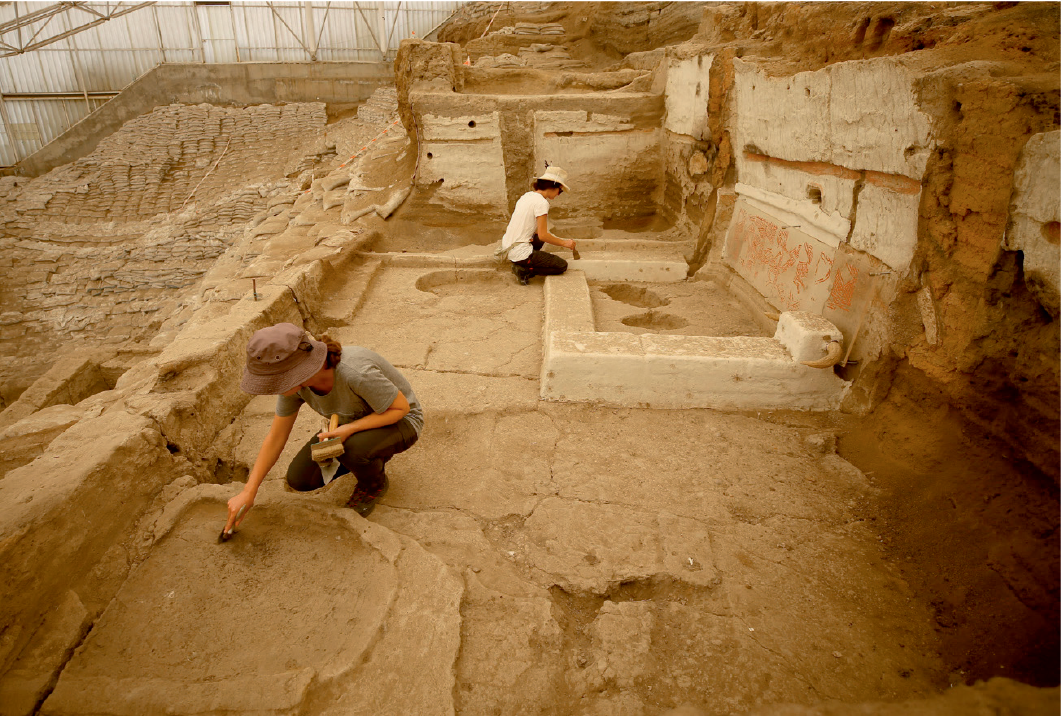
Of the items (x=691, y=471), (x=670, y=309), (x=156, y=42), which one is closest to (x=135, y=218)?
(x=156, y=42)

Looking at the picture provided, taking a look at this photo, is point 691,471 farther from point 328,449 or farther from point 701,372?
point 328,449

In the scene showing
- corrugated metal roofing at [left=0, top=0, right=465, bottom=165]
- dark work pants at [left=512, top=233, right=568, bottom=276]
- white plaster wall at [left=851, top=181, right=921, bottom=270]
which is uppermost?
corrugated metal roofing at [left=0, top=0, right=465, bottom=165]

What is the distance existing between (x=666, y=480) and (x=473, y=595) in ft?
3.55

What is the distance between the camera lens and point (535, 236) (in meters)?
4.81

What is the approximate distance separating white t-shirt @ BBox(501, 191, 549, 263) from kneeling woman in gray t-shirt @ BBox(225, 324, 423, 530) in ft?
8.23

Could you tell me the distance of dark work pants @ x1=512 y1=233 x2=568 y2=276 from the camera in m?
4.76

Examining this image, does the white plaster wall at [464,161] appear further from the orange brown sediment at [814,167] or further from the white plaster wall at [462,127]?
the orange brown sediment at [814,167]

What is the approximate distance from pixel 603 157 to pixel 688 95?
1.07 meters

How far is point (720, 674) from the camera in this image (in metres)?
1.79

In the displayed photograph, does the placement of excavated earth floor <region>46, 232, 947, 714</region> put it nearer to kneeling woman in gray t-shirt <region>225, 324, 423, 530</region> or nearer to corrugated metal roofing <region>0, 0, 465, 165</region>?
kneeling woman in gray t-shirt <region>225, 324, 423, 530</region>

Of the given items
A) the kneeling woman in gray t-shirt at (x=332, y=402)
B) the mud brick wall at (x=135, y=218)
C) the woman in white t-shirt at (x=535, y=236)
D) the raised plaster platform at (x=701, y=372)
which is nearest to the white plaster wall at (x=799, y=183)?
the raised plaster platform at (x=701, y=372)

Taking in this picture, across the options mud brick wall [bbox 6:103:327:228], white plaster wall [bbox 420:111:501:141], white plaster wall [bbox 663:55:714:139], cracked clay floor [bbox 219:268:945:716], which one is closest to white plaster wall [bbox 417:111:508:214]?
white plaster wall [bbox 420:111:501:141]

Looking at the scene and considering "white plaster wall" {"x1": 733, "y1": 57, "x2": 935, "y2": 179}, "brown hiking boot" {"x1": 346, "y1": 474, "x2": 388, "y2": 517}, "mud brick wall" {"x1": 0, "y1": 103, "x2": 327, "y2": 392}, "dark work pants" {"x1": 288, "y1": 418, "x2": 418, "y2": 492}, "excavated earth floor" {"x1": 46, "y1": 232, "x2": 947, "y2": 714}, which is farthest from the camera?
"mud brick wall" {"x1": 0, "y1": 103, "x2": 327, "y2": 392}

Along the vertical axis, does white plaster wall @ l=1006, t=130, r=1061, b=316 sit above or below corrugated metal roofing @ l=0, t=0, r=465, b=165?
below
